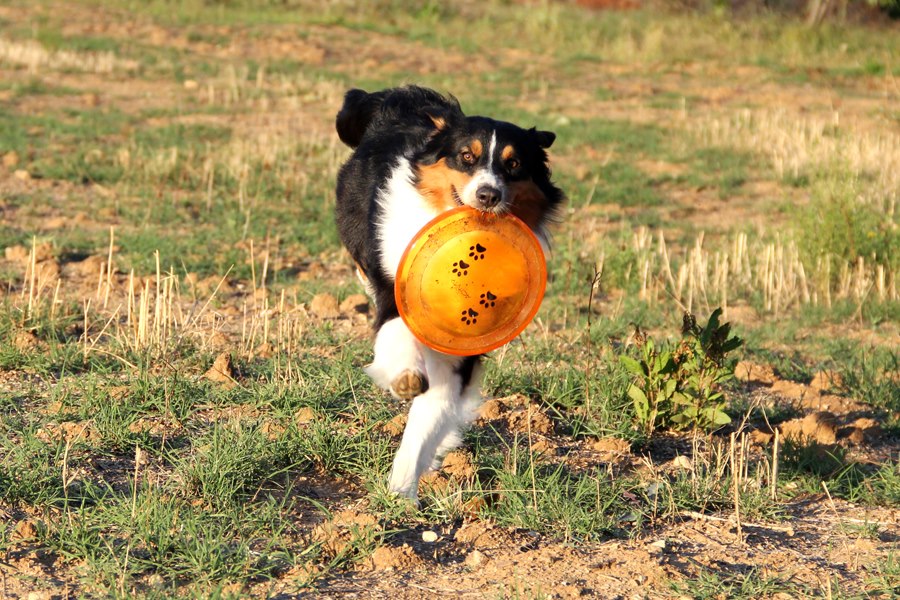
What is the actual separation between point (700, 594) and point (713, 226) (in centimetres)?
727

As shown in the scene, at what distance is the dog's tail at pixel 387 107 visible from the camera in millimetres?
5528

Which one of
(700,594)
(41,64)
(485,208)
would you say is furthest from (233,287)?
(41,64)

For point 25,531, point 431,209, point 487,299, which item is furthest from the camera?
point 431,209

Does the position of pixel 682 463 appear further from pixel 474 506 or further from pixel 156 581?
pixel 156 581

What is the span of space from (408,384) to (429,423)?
0.20m

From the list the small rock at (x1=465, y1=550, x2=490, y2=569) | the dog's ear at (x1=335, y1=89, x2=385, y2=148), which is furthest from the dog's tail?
the small rock at (x1=465, y1=550, x2=490, y2=569)

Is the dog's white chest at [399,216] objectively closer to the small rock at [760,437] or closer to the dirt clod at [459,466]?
the dirt clod at [459,466]

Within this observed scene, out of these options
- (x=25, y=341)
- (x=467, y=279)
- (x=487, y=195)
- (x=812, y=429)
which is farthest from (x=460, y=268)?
(x=25, y=341)

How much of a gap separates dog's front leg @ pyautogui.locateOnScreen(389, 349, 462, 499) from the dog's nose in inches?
27.1

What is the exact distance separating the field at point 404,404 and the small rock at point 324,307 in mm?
20

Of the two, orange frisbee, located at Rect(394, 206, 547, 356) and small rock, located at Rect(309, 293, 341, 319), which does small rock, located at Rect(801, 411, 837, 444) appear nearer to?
orange frisbee, located at Rect(394, 206, 547, 356)

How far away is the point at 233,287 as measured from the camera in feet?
25.9

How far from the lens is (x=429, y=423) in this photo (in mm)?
4594

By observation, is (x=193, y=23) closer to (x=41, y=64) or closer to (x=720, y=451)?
(x=41, y=64)
